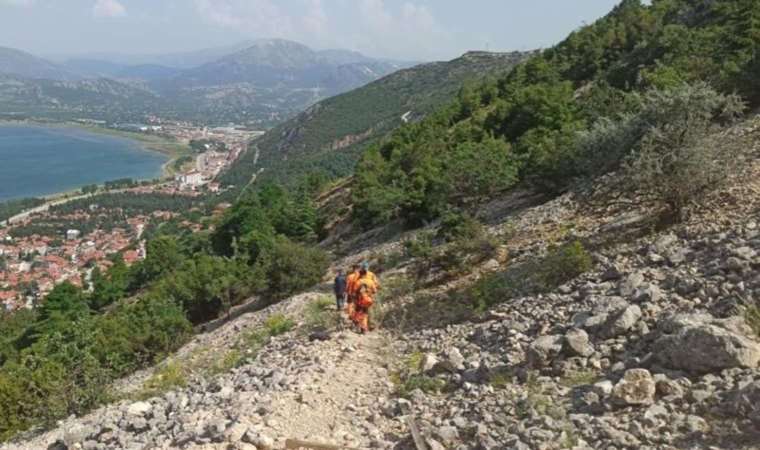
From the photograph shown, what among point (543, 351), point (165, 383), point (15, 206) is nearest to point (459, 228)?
point (165, 383)

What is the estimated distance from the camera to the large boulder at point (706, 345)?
247 inches

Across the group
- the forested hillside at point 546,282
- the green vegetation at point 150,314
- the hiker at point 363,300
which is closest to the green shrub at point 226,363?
the green vegetation at point 150,314

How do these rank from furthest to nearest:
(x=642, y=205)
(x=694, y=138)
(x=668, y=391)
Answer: (x=642, y=205) < (x=694, y=138) < (x=668, y=391)

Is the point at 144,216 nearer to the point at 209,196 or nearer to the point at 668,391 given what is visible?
the point at 209,196

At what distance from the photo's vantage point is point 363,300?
12.1 metres

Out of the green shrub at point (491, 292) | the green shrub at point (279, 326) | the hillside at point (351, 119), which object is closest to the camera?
the green shrub at point (491, 292)

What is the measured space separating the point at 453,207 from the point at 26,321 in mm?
44259

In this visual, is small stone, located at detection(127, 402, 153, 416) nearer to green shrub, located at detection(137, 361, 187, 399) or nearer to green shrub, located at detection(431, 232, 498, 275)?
green shrub, located at detection(137, 361, 187, 399)

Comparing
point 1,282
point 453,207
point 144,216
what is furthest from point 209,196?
point 453,207

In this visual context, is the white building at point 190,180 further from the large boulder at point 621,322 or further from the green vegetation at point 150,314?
the large boulder at point 621,322

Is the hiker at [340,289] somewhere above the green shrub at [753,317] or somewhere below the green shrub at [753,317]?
below

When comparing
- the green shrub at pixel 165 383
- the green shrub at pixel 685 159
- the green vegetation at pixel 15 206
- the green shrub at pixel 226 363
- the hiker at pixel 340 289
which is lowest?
the green vegetation at pixel 15 206

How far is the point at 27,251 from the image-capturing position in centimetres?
11919

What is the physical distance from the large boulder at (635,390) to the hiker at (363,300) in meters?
6.23
